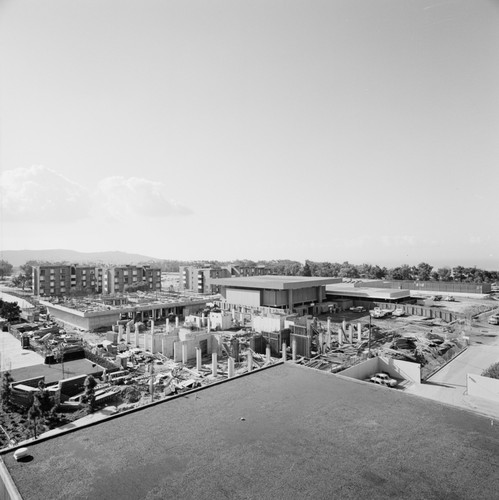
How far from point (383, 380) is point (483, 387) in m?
3.08

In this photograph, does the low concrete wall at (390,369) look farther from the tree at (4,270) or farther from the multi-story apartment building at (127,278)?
the tree at (4,270)

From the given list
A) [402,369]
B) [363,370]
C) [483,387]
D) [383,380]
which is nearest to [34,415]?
[363,370]

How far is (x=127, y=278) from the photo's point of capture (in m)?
47.2

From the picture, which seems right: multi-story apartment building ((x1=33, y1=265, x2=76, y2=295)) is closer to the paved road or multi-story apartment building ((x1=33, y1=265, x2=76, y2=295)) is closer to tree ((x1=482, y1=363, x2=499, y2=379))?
the paved road

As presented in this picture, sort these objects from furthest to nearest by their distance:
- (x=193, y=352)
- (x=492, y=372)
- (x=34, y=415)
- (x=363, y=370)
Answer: (x=193, y=352), (x=492, y=372), (x=363, y=370), (x=34, y=415)

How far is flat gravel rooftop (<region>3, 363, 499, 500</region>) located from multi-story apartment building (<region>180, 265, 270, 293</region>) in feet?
138

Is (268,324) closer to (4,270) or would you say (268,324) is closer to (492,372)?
(492,372)

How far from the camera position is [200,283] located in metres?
51.2

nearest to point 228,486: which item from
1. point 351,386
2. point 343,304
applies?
point 351,386

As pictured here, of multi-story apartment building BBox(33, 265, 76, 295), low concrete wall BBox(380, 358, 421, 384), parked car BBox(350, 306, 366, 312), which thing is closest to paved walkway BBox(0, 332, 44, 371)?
low concrete wall BBox(380, 358, 421, 384)

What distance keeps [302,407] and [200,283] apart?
44.6 meters

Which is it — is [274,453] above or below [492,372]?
above

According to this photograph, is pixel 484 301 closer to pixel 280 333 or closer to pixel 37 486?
pixel 280 333

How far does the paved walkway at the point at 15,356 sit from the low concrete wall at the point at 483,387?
18994mm
